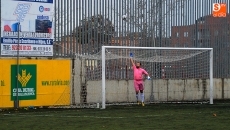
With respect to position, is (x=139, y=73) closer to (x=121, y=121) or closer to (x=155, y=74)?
(x=155, y=74)

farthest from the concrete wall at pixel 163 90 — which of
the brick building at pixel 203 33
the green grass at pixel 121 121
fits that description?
the green grass at pixel 121 121

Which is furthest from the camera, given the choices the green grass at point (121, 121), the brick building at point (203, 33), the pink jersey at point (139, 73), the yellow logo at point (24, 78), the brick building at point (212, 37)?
the brick building at point (212, 37)

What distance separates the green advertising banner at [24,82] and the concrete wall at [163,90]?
9.34 feet

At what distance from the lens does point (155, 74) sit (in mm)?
28938

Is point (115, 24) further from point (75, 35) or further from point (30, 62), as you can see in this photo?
point (30, 62)

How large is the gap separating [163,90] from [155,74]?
846mm

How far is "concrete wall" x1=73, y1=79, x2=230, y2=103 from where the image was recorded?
2584 centimetres

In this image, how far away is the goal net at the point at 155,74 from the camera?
85.1 feet

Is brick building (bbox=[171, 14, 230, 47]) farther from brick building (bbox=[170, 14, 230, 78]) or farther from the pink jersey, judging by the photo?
the pink jersey

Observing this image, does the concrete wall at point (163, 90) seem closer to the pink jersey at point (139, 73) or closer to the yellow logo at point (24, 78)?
the pink jersey at point (139, 73)

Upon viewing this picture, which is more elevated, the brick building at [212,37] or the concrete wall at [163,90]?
the brick building at [212,37]

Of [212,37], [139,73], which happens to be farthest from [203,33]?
[139,73]

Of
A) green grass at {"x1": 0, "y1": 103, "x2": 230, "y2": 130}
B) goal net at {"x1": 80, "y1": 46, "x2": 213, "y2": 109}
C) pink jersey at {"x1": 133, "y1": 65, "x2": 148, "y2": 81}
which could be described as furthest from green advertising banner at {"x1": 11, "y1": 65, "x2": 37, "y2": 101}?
pink jersey at {"x1": 133, "y1": 65, "x2": 148, "y2": 81}

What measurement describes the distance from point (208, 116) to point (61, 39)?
388 inches
